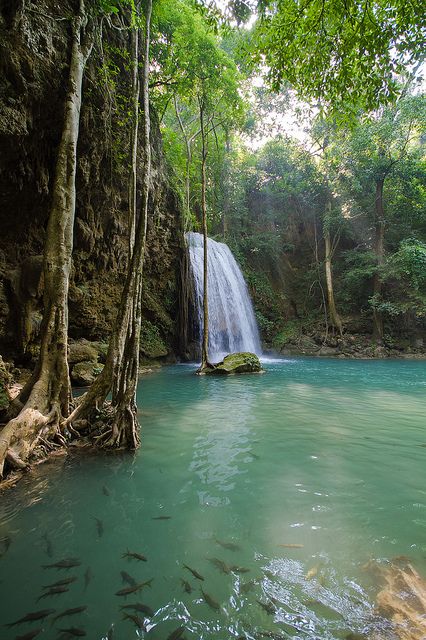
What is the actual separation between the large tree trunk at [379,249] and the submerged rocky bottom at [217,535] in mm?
14669

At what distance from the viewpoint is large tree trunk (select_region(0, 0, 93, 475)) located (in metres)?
3.93

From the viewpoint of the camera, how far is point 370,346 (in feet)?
58.9

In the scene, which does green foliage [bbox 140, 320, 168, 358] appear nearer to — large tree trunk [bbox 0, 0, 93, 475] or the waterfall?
the waterfall

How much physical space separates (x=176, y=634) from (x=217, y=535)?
33.8 inches

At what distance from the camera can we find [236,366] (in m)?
11.4

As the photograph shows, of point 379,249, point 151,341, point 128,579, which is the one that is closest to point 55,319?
point 128,579

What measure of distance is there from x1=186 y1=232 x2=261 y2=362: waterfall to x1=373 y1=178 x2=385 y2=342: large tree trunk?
21.9 feet

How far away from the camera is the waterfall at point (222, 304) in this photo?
1557cm

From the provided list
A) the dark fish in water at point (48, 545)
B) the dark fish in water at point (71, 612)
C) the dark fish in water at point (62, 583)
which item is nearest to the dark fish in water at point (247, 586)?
the dark fish in water at point (71, 612)

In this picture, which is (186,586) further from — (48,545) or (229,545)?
(48,545)

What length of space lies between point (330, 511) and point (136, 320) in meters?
3.33

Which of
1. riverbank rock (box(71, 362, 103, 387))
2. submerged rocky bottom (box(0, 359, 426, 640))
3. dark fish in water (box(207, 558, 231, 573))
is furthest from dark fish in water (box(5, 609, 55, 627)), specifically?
riverbank rock (box(71, 362, 103, 387))

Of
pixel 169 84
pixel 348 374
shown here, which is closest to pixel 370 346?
pixel 348 374

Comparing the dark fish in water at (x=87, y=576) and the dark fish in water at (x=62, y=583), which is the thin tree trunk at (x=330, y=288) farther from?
the dark fish in water at (x=62, y=583)
